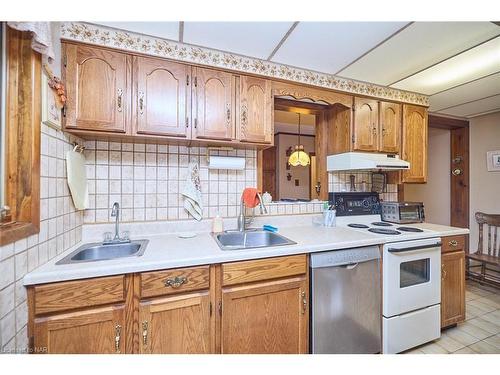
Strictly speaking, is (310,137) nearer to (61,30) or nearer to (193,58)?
(193,58)

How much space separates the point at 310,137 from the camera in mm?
5168

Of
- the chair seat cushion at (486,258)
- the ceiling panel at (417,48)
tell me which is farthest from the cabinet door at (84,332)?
the chair seat cushion at (486,258)

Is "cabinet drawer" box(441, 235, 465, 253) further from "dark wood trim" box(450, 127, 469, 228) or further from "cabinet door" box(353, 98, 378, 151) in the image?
"dark wood trim" box(450, 127, 469, 228)

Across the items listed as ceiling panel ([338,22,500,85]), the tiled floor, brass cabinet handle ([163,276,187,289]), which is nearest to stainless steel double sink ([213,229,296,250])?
A: brass cabinet handle ([163,276,187,289])

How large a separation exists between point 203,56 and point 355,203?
1.89m

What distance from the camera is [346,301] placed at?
1.44 meters

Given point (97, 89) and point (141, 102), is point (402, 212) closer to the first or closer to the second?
point (141, 102)

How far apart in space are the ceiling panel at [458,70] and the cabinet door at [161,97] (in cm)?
194

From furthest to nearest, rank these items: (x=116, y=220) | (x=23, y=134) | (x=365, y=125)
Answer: (x=365, y=125) < (x=116, y=220) < (x=23, y=134)

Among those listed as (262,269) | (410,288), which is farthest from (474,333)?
(262,269)

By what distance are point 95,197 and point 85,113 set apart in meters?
0.57

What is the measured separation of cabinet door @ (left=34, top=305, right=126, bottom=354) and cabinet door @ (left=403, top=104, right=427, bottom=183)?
263cm

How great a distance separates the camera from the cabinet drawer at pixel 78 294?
3.10ft
